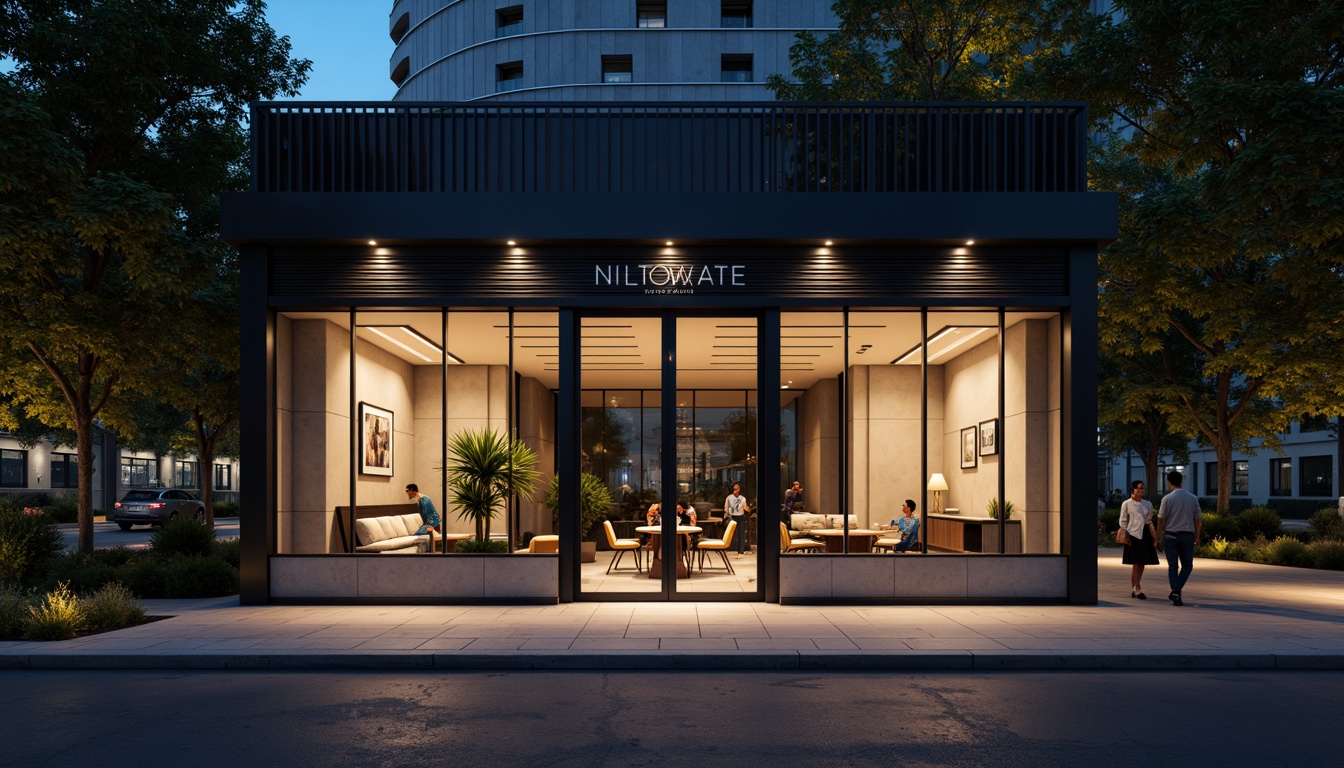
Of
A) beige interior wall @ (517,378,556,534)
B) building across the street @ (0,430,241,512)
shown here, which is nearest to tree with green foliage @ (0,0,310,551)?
beige interior wall @ (517,378,556,534)

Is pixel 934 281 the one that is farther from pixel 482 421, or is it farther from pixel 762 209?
pixel 482 421

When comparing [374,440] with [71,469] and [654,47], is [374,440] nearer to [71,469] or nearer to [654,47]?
[654,47]

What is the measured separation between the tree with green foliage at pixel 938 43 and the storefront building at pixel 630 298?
9.68 metres

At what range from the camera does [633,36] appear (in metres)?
47.4

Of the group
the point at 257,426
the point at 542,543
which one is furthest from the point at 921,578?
the point at 257,426

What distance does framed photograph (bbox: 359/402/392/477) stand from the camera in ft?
47.0

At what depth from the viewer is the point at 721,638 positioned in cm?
1032

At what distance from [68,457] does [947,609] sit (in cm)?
5550

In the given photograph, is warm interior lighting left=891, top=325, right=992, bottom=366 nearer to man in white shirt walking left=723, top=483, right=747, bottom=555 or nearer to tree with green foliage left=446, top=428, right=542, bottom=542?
tree with green foliage left=446, top=428, right=542, bottom=542

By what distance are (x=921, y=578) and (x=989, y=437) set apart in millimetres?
2674

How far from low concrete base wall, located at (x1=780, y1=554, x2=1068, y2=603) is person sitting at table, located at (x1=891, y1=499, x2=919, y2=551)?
0.44 meters

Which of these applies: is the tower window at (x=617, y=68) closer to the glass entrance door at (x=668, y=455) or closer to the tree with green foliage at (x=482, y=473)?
the glass entrance door at (x=668, y=455)

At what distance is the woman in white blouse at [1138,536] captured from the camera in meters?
14.1

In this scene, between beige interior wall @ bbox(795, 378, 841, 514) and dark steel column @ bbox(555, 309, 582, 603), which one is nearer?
dark steel column @ bbox(555, 309, 582, 603)
